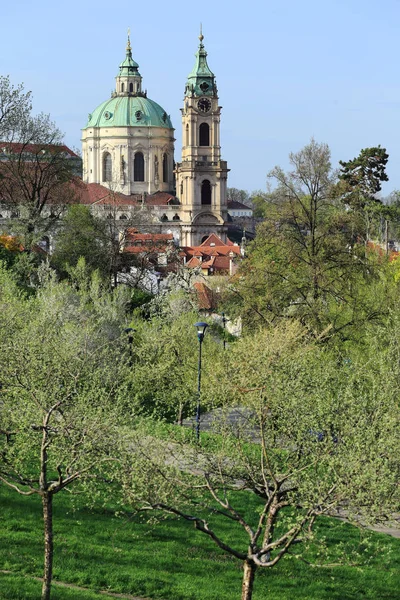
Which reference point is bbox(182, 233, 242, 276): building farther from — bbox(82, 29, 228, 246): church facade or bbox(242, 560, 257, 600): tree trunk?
bbox(242, 560, 257, 600): tree trunk

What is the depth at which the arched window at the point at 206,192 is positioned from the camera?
451 ft

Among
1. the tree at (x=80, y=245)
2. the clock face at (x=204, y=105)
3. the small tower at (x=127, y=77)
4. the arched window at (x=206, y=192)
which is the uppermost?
the small tower at (x=127, y=77)

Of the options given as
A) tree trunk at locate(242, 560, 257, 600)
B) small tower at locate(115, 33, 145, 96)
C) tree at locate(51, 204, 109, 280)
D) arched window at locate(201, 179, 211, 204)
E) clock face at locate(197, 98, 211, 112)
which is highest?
small tower at locate(115, 33, 145, 96)

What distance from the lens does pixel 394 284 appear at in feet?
137

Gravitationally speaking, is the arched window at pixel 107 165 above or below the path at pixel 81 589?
above

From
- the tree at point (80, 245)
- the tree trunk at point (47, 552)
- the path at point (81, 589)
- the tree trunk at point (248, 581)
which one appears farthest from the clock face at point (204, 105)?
the tree trunk at point (248, 581)

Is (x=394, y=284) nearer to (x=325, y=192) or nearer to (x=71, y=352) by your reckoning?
(x=325, y=192)

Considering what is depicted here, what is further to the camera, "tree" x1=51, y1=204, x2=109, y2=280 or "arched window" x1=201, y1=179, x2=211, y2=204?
"arched window" x1=201, y1=179, x2=211, y2=204

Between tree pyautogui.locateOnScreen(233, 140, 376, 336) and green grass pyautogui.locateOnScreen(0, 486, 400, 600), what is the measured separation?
47.7 ft

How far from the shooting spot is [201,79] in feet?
456

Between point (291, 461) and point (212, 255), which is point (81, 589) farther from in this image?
point (212, 255)

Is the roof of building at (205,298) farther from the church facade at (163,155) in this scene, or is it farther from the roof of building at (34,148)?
the church facade at (163,155)

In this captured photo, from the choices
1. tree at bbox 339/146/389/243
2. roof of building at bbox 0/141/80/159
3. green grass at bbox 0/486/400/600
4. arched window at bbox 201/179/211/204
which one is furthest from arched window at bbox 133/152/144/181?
green grass at bbox 0/486/400/600

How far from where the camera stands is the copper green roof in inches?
5453
